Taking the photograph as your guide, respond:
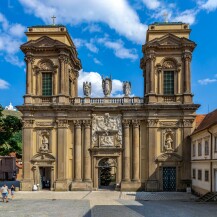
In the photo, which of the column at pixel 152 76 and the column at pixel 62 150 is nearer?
the column at pixel 62 150

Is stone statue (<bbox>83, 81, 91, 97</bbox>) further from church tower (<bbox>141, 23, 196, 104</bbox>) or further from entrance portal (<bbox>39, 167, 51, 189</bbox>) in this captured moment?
entrance portal (<bbox>39, 167, 51, 189</bbox>)

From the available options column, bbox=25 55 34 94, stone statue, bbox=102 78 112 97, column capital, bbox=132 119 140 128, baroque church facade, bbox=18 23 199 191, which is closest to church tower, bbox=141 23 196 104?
baroque church facade, bbox=18 23 199 191

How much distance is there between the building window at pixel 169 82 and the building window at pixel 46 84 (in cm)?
1351

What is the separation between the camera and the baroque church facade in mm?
40438

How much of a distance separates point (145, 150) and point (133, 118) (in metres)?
3.91

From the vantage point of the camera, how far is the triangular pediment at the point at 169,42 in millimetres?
40938

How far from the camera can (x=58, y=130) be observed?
41.2 metres

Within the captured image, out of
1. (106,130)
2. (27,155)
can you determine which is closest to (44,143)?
(27,155)

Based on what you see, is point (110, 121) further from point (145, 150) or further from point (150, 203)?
point (150, 203)

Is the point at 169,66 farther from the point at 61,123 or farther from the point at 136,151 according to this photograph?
the point at 61,123

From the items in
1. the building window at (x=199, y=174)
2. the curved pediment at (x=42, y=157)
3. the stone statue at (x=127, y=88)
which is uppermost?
the stone statue at (x=127, y=88)

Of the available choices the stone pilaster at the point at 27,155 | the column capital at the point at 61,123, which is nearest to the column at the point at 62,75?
the column capital at the point at 61,123

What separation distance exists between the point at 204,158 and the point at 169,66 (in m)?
12.2

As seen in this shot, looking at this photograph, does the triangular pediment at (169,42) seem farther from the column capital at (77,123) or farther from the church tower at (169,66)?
the column capital at (77,123)
